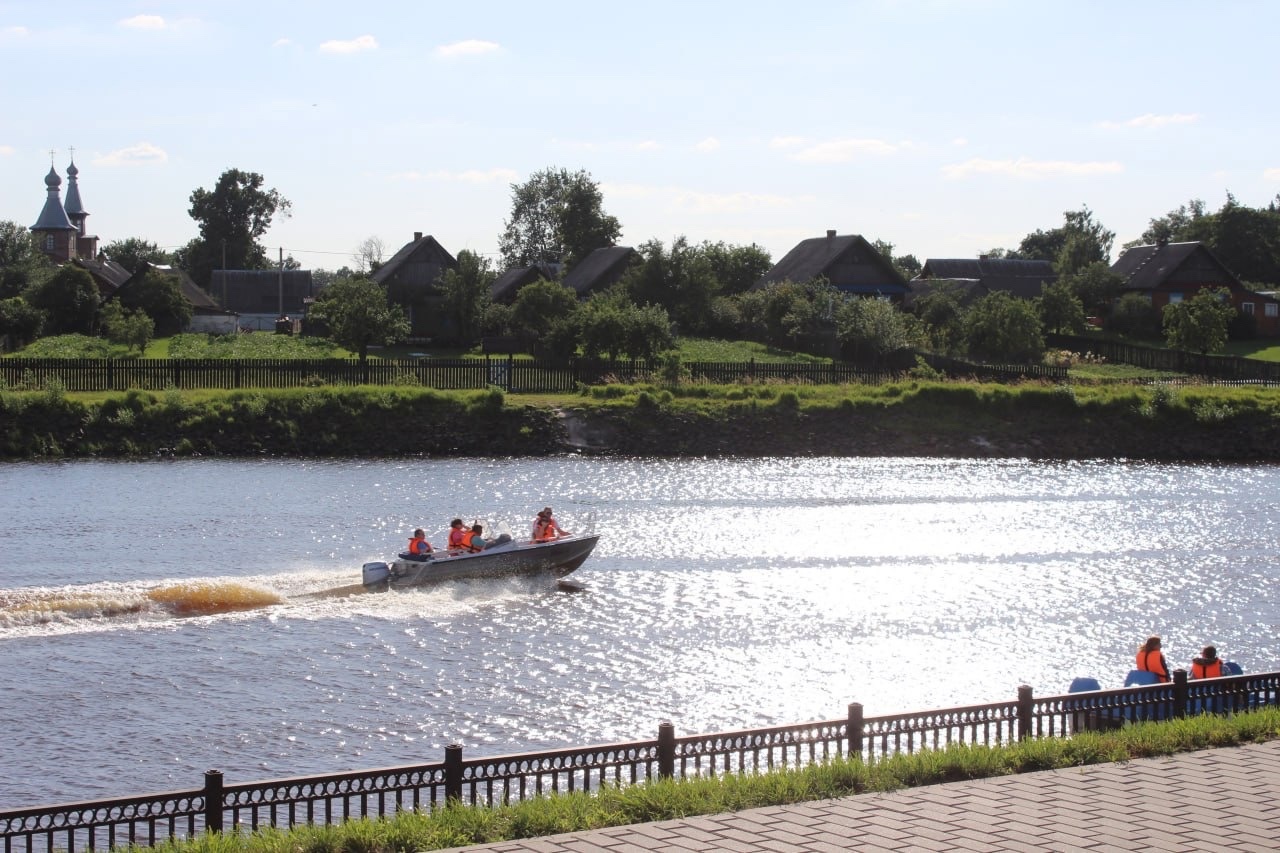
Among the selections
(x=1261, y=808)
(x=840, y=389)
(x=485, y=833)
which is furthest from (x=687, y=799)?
(x=840, y=389)

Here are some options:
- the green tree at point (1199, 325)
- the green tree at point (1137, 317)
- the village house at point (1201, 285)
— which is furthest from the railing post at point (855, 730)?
the village house at point (1201, 285)

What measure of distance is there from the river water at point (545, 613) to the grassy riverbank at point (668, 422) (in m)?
A: 5.95

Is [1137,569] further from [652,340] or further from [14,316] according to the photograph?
[14,316]

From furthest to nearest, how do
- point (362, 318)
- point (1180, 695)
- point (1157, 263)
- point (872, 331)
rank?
point (1157, 263), point (872, 331), point (362, 318), point (1180, 695)

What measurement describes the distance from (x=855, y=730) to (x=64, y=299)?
278ft

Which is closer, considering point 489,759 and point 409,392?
point 489,759

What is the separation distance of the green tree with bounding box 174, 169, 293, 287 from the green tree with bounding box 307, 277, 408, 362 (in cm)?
7627

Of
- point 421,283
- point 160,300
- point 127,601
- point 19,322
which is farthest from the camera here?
point 421,283

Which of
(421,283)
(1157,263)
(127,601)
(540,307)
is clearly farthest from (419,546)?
(1157,263)

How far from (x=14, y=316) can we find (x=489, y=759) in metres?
77.5

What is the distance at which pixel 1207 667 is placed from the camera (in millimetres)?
19234

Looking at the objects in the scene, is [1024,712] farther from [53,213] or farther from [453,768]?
[53,213]

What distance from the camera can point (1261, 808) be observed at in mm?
13438

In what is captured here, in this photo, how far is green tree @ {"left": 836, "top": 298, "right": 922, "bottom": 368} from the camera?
254 ft
